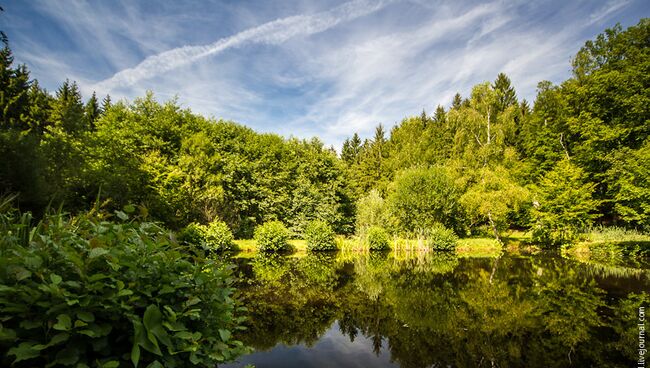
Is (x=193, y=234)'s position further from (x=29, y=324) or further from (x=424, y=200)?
(x=29, y=324)

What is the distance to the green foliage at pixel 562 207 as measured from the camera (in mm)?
20438

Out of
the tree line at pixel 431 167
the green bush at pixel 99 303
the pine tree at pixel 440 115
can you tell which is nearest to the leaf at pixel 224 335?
the green bush at pixel 99 303

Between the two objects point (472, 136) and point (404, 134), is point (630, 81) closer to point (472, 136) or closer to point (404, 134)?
point (472, 136)

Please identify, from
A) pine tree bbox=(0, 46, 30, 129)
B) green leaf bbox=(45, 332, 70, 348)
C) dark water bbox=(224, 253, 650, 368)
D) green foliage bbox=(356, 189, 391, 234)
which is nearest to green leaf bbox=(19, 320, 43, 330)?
green leaf bbox=(45, 332, 70, 348)

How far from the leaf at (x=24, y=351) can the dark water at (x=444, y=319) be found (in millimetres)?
2408

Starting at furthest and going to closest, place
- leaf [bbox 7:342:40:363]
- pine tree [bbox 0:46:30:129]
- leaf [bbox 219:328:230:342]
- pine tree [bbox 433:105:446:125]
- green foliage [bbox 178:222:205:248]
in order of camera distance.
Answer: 1. pine tree [bbox 433:105:446:125]
2. pine tree [bbox 0:46:30:129]
3. green foliage [bbox 178:222:205:248]
4. leaf [bbox 219:328:230:342]
5. leaf [bbox 7:342:40:363]

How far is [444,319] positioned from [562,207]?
19.5m

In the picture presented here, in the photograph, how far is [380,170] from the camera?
45.3 meters

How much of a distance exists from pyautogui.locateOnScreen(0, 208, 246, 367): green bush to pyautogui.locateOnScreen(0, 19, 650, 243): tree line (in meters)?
14.4

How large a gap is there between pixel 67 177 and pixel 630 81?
108 feet

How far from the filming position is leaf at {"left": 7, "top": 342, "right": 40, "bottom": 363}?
136cm

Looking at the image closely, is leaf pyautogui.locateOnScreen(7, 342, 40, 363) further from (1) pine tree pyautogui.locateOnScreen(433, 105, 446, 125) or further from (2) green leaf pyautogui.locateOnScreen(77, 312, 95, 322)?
(1) pine tree pyautogui.locateOnScreen(433, 105, 446, 125)

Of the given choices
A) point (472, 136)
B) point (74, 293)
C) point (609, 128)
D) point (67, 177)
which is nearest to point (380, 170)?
point (472, 136)

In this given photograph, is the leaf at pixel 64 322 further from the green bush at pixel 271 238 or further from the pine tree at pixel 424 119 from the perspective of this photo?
the pine tree at pixel 424 119
